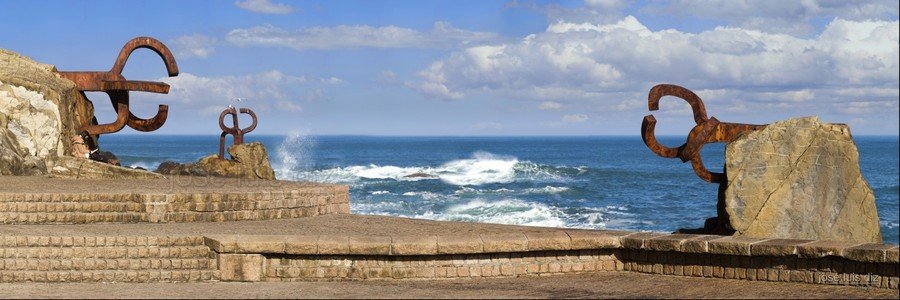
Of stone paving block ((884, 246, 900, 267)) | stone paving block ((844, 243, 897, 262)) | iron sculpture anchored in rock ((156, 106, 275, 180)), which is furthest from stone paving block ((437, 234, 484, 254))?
Result: iron sculpture anchored in rock ((156, 106, 275, 180))

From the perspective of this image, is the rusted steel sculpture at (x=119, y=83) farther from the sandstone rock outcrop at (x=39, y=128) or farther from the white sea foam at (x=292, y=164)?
the white sea foam at (x=292, y=164)

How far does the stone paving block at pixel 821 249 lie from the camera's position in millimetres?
10164

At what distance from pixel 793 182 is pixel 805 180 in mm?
175

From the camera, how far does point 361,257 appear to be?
11.0 meters

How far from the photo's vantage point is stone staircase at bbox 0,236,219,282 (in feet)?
36.4

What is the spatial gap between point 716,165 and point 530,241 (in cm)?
6295

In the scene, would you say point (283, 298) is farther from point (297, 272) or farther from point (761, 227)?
point (761, 227)

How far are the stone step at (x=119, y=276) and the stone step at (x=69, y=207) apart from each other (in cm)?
237

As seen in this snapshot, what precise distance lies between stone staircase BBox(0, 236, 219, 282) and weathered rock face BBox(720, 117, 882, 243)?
20.6 ft

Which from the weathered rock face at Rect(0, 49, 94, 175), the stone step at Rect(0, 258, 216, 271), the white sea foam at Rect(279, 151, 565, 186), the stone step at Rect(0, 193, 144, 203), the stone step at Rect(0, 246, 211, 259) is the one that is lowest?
the white sea foam at Rect(279, 151, 565, 186)

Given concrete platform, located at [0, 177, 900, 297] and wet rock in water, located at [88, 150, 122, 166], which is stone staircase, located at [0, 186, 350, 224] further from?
wet rock in water, located at [88, 150, 122, 166]

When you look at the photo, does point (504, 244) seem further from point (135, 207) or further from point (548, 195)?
point (548, 195)

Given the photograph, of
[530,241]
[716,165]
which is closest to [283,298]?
[530,241]

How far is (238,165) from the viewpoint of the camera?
28672 mm
